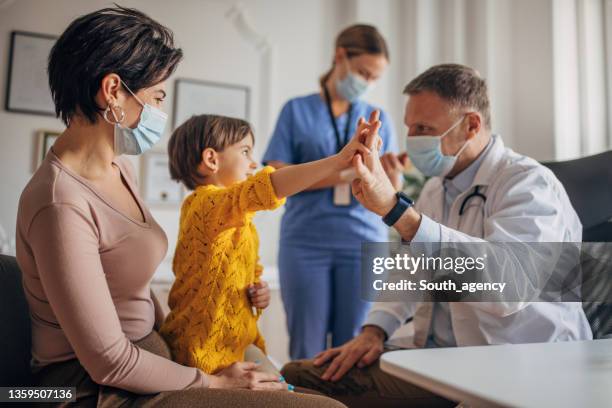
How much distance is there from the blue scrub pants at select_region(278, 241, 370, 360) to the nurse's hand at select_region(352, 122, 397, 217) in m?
0.88

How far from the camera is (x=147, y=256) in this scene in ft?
3.21

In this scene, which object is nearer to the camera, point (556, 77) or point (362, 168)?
point (362, 168)

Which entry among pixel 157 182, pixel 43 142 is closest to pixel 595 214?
pixel 157 182

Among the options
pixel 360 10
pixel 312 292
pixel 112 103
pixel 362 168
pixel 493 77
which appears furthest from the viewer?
pixel 360 10

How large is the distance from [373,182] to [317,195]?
952 mm

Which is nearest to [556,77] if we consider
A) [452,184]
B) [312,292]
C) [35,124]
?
[452,184]

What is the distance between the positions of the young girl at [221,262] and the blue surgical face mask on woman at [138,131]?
0.18 meters

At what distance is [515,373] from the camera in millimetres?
655

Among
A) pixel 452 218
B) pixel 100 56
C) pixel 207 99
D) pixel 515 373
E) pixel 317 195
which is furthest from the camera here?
pixel 207 99

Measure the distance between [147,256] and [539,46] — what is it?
236 cm

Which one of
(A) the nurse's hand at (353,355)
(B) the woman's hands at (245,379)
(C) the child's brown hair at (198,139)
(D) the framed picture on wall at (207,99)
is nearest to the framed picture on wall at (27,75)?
(D) the framed picture on wall at (207,99)

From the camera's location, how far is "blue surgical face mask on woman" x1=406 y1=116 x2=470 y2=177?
1424 millimetres

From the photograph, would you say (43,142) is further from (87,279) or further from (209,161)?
(87,279)

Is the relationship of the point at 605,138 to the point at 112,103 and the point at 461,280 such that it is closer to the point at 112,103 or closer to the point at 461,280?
the point at 461,280
